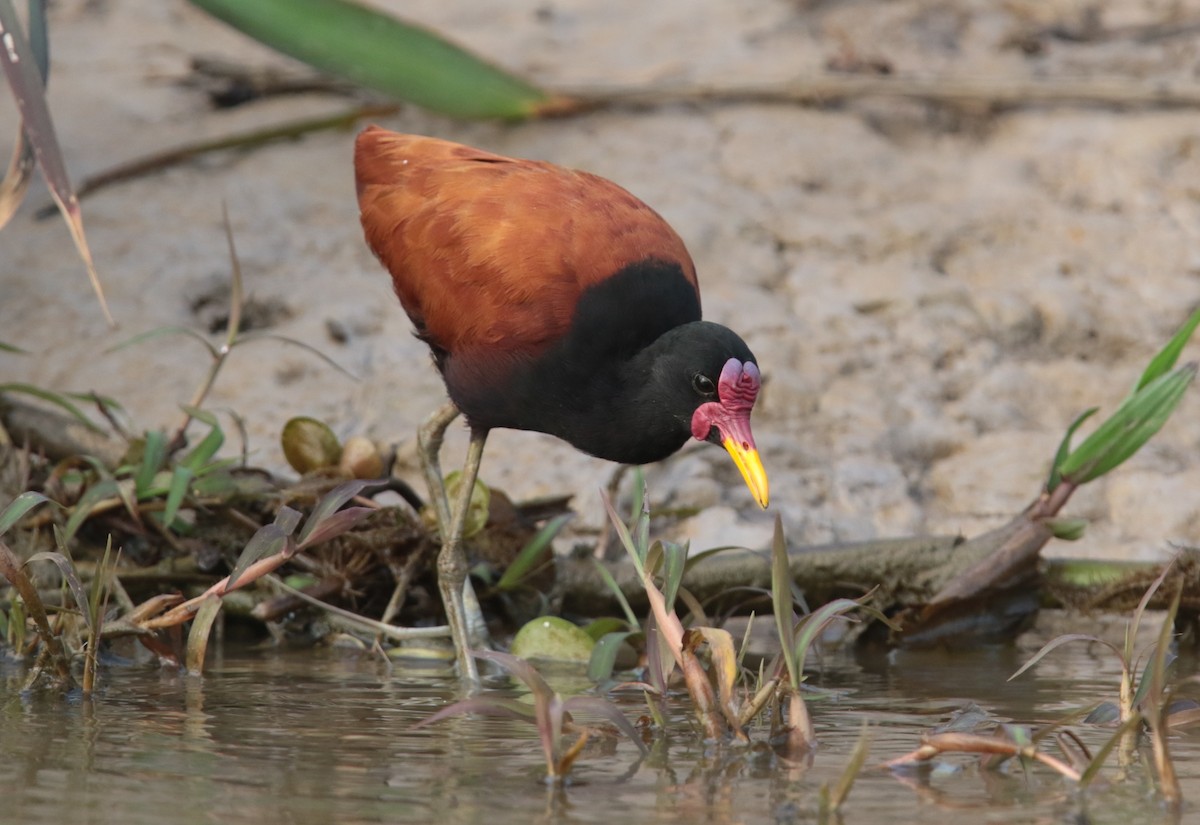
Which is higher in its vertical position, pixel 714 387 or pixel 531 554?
pixel 714 387

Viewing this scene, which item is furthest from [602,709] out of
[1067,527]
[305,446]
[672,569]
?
[305,446]

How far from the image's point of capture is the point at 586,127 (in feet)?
21.5

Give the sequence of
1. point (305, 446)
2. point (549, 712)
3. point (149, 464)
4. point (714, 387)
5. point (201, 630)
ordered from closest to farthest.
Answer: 1. point (549, 712)
2. point (201, 630)
3. point (714, 387)
4. point (149, 464)
5. point (305, 446)

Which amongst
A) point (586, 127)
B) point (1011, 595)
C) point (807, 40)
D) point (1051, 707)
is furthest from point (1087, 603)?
point (807, 40)

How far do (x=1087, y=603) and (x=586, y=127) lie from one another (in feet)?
10.9

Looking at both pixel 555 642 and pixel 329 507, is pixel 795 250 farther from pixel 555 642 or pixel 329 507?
pixel 329 507

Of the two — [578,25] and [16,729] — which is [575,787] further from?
[578,25]

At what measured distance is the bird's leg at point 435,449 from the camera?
4.29 m

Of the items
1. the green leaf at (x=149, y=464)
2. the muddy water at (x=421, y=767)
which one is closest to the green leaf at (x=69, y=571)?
the muddy water at (x=421, y=767)

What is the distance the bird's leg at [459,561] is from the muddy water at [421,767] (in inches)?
24.2

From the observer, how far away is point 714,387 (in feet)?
11.7

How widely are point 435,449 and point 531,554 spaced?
0.56 metres

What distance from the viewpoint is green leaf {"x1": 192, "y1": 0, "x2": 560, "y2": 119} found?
232 inches

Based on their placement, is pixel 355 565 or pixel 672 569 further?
pixel 355 565
